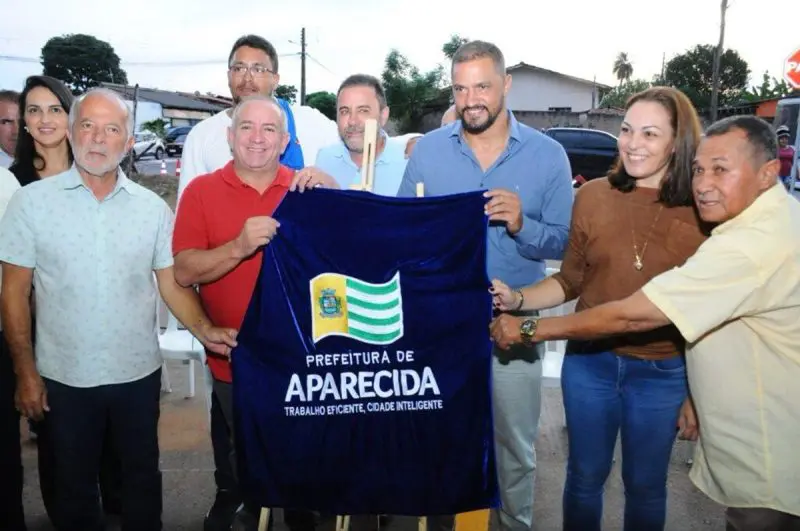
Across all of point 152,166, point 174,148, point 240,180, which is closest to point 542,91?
point 174,148

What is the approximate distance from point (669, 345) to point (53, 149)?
117 inches

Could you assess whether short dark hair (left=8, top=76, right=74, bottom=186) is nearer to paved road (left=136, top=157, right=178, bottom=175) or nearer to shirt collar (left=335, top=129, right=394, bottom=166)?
shirt collar (left=335, top=129, right=394, bottom=166)

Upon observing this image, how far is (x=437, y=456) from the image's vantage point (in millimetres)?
2570

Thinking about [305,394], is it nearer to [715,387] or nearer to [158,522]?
[158,522]

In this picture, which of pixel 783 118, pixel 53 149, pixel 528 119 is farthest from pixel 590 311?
pixel 528 119

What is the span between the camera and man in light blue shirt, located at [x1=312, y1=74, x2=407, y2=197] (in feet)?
11.4

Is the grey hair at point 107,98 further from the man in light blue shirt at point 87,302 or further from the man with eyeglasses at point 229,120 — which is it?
the man with eyeglasses at point 229,120

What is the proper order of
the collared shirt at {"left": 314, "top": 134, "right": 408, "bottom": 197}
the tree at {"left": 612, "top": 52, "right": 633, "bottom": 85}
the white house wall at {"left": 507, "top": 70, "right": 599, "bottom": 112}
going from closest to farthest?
the collared shirt at {"left": 314, "top": 134, "right": 408, "bottom": 197} → the white house wall at {"left": 507, "top": 70, "right": 599, "bottom": 112} → the tree at {"left": 612, "top": 52, "right": 633, "bottom": 85}

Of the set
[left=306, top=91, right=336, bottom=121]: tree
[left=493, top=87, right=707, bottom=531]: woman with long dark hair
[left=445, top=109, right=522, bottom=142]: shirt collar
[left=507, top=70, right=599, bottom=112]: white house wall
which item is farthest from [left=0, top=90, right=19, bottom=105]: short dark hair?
[left=507, top=70, right=599, bottom=112]: white house wall

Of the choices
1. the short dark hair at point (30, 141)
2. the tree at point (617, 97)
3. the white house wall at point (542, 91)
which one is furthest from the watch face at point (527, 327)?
the tree at point (617, 97)

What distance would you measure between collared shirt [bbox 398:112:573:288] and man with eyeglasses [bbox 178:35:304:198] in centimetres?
101

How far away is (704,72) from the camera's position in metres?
43.0

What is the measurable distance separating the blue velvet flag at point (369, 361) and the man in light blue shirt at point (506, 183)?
44 centimetres

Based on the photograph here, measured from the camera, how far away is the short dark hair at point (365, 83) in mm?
3545
